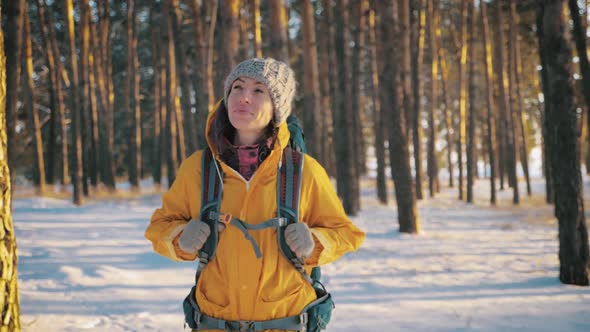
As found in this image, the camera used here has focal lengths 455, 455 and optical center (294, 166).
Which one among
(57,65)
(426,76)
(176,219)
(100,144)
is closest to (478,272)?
(176,219)

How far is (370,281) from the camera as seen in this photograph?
5.97 metres

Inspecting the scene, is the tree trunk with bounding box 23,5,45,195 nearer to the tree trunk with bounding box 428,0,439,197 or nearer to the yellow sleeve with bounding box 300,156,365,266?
the tree trunk with bounding box 428,0,439,197

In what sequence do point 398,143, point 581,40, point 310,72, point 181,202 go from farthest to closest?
point 310,72, point 398,143, point 581,40, point 181,202

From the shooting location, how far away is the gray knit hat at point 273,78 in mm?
1861

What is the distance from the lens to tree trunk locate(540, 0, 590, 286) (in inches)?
218

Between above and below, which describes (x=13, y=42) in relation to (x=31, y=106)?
above

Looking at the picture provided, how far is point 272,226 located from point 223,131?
490 millimetres

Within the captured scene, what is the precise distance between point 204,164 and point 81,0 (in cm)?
1382

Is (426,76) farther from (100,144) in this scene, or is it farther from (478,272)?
(478,272)

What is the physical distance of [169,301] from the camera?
5.00 m

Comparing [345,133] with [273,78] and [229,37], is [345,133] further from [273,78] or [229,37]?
[273,78]

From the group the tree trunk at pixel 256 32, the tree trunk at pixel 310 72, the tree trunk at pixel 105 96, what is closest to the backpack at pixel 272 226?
the tree trunk at pixel 256 32

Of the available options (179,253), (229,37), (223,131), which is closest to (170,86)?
(229,37)

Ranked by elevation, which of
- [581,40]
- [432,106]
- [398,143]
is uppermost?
[581,40]
